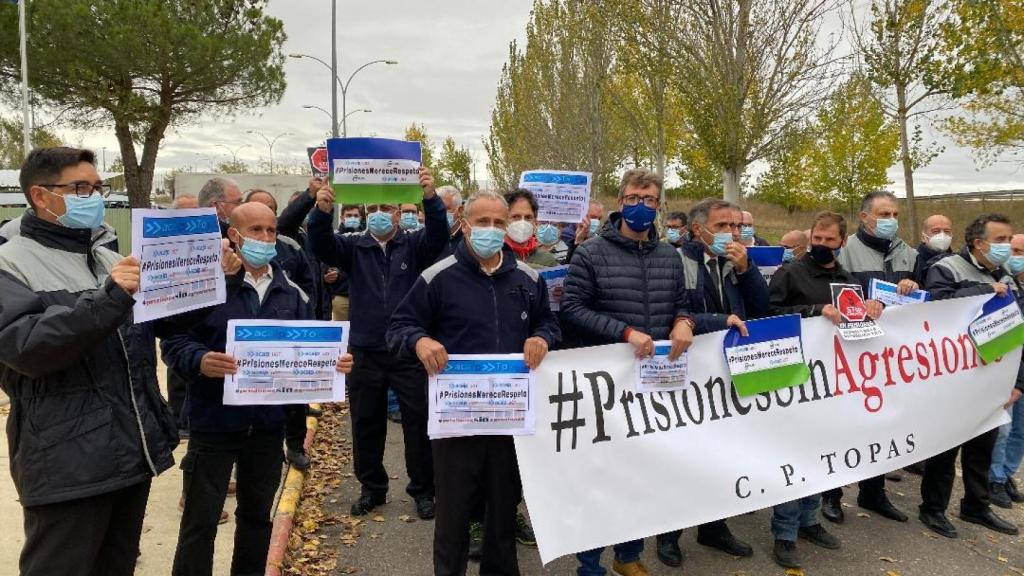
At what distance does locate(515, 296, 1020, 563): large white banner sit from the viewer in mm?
3562

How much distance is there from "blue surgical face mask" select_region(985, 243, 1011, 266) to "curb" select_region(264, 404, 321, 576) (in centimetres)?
492

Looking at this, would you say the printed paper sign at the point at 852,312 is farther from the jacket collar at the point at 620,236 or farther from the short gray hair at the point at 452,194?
the short gray hair at the point at 452,194

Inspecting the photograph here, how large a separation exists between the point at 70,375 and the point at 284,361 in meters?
0.89

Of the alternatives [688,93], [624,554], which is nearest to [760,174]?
[688,93]

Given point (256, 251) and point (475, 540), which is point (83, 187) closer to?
point (256, 251)

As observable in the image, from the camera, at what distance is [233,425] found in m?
3.21

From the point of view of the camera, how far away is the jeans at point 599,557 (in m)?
3.71

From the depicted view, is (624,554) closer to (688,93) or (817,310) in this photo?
(817,310)

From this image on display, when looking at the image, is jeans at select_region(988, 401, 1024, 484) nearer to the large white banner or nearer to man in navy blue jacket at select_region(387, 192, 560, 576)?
the large white banner

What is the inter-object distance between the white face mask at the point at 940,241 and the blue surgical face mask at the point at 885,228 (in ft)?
2.81

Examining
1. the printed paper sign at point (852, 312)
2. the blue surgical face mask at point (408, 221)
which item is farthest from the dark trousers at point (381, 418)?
the printed paper sign at point (852, 312)

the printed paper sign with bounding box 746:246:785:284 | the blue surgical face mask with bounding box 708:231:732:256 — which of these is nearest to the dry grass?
the printed paper sign with bounding box 746:246:785:284

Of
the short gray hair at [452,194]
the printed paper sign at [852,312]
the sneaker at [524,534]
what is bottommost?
the sneaker at [524,534]

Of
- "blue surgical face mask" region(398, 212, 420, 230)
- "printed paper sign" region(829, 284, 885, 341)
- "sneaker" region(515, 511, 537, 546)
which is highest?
"blue surgical face mask" region(398, 212, 420, 230)
